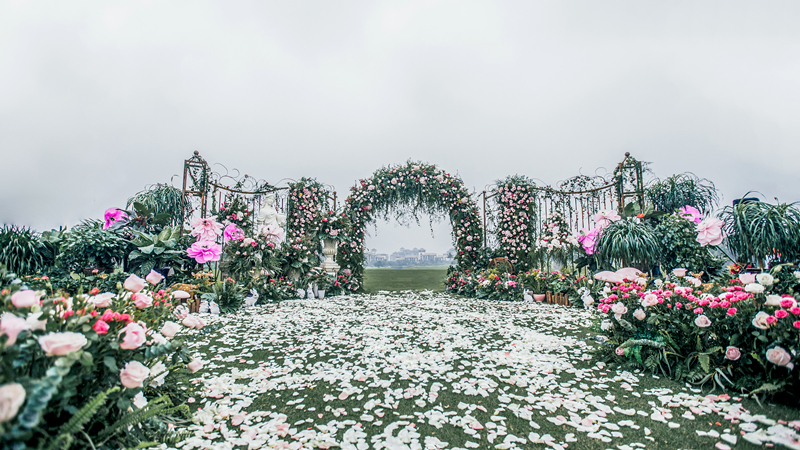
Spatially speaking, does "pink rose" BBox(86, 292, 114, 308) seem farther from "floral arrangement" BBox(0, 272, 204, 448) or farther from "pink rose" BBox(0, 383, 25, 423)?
"pink rose" BBox(0, 383, 25, 423)

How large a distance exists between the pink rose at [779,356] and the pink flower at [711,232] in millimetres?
3110

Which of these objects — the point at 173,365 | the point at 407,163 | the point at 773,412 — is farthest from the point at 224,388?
the point at 407,163

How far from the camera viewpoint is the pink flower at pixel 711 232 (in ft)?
13.9

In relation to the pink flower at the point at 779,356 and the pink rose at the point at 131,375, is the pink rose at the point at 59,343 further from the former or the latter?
the pink flower at the point at 779,356

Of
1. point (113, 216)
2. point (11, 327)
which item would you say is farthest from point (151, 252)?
point (11, 327)

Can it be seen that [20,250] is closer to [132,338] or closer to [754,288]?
[132,338]

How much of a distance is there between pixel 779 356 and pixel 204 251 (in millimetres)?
6988

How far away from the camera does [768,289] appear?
2098 mm

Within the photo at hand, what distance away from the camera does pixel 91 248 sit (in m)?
5.24

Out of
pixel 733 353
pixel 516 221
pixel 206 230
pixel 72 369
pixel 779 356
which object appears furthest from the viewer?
pixel 516 221

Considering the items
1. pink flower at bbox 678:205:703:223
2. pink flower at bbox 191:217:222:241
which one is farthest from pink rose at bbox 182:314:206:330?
pink flower at bbox 678:205:703:223

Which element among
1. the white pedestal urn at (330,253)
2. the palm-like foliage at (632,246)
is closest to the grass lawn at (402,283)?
the white pedestal urn at (330,253)

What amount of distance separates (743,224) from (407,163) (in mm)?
6492

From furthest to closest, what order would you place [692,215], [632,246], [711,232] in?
1. [692,215]
2. [632,246]
3. [711,232]
